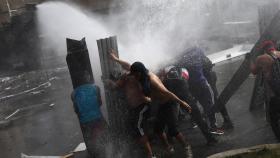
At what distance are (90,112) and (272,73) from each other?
3.34 meters

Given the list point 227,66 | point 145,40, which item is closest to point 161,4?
point 227,66

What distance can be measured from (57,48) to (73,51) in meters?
20.6

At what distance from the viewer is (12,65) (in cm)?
2480

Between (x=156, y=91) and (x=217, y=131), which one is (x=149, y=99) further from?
(x=217, y=131)

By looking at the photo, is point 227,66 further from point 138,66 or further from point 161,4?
point 138,66

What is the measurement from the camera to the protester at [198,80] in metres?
8.03

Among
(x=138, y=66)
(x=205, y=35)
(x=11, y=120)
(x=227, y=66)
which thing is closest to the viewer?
(x=138, y=66)

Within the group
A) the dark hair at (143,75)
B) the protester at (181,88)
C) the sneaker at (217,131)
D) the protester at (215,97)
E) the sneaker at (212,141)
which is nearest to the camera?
the dark hair at (143,75)

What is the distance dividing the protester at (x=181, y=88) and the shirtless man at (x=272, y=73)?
1.31 m

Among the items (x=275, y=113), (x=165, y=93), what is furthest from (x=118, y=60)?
(x=275, y=113)

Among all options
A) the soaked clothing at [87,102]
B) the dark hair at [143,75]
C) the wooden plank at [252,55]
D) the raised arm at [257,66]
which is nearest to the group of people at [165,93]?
the dark hair at [143,75]

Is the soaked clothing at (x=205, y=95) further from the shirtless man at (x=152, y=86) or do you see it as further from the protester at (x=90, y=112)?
the protester at (x=90, y=112)

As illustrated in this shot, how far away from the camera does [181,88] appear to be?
24.4ft

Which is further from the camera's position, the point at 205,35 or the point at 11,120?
the point at 205,35
